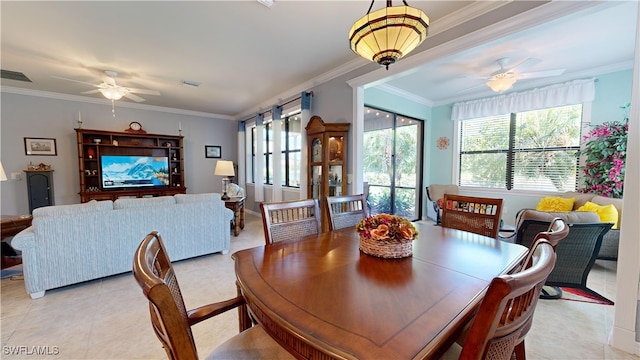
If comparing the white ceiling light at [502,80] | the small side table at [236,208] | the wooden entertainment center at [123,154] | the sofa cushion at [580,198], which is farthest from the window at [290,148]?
the sofa cushion at [580,198]

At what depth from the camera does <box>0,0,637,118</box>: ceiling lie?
7.46 ft

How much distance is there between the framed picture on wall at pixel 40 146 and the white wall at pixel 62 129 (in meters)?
0.06

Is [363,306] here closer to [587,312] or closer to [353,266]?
[353,266]

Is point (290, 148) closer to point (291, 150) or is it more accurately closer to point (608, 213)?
point (291, 150)

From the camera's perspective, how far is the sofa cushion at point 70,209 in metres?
2.36

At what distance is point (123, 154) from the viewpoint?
5621 mm

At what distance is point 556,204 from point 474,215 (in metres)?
2.81

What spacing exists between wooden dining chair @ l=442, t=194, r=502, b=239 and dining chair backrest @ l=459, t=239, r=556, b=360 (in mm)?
1294

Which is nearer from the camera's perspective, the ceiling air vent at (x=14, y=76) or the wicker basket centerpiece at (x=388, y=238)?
the wicker basket centerpiece at (x=388, y=238)

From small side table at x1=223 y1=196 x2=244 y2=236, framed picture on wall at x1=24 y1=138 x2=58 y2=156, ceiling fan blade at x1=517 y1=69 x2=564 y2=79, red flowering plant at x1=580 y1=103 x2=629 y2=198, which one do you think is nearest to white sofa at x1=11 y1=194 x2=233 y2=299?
small side table at x1=223 y1=196 x2=244 y2=236

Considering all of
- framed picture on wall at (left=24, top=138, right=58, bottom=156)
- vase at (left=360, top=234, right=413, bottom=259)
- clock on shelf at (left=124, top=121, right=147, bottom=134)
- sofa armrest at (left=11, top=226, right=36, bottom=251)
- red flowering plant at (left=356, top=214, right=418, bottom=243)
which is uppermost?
clock on shelf at (left=124, top=121, right=147, bottom=134)

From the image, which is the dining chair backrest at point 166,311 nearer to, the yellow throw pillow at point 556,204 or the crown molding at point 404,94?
the crown molding at point 404,94

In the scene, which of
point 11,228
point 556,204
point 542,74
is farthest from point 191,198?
point 556,204

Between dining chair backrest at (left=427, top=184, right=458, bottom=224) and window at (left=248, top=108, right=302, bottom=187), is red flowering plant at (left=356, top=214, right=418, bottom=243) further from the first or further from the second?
dining chair backrest at (left=427, top=184, right=458, bottom=224)
